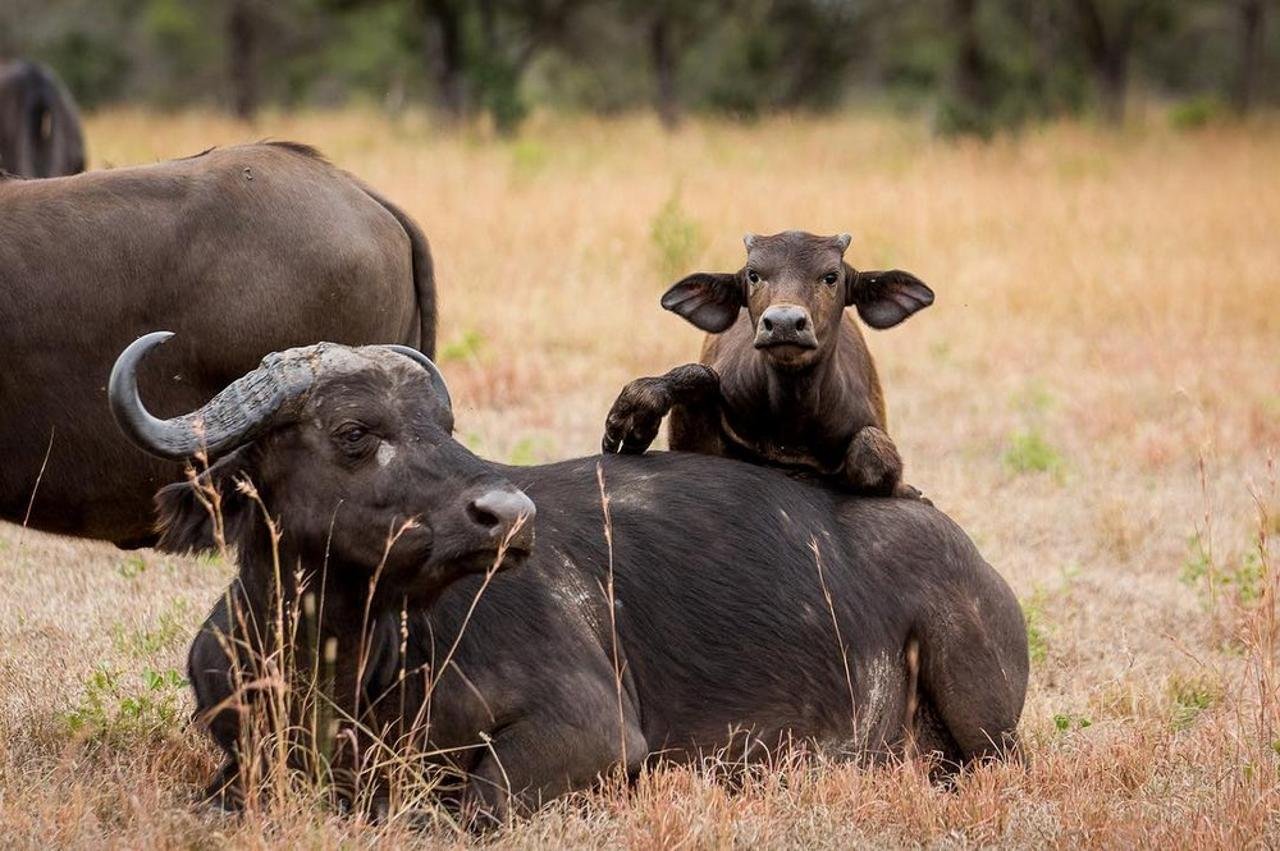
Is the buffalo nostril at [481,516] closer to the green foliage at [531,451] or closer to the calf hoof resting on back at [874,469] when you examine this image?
the calf hoof resting on back at [874,469]

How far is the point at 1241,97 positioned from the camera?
137ft

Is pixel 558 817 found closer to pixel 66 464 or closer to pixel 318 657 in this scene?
pixel 318 657

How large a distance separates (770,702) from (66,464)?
9.38 feet

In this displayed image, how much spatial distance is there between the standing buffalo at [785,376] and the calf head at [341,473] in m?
1.61

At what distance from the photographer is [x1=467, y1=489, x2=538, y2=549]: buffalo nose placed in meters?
4.75

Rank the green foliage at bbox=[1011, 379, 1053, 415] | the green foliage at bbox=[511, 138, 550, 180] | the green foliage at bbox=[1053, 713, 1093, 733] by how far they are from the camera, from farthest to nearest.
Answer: the green foliage at bbox=[511, 138, 550, 180], the green foliage at bbox=[1011, 379, 1053, 415], the green foliage at bbox=[1053, 713, 1093, 733]

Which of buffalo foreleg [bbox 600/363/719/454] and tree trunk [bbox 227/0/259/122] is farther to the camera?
tree trunk [bbox 227/0/259/122]

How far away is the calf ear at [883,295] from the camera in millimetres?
7105

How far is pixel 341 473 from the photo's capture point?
4957 mm

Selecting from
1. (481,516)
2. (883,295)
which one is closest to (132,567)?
(883,295)

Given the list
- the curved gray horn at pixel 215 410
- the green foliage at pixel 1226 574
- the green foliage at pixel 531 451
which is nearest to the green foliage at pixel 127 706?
the curved gray horn at pixel 215 410

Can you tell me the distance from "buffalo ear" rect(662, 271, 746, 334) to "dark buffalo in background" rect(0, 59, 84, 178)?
11.5m

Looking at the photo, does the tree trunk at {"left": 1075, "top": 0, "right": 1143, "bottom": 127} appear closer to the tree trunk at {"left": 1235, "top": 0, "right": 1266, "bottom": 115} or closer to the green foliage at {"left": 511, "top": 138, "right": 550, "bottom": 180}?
the tree trunk at {"left": 1235, "top": 0, "right": 1266, "bottom": 115}

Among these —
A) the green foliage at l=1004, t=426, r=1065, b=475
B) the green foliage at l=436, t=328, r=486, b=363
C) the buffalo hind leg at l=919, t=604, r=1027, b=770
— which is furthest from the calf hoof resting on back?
the green foliage at l=436, t=328, r=486, b=363
